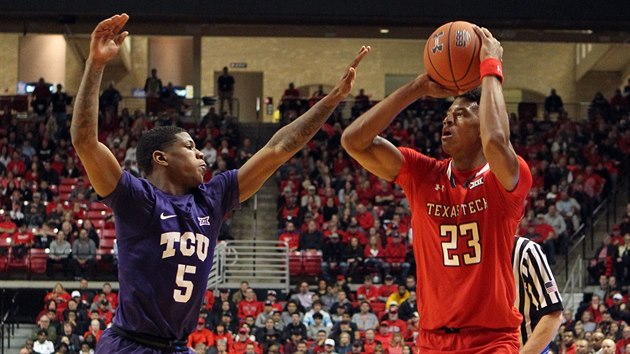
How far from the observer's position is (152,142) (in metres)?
5.73

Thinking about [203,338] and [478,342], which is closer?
[478,342]

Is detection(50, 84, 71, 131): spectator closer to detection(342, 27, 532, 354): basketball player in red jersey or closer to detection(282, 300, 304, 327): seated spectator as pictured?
detection(282, 300, 304, 327): seated spectator

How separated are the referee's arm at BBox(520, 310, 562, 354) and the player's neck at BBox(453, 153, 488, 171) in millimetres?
1009

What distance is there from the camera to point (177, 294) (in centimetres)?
546

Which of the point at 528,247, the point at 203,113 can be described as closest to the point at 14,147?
the point at 203,113

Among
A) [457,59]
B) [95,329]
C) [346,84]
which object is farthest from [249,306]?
[457,59]

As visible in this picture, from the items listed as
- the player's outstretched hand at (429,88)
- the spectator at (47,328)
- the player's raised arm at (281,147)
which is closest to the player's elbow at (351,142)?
the player's raised arm at (281,147)

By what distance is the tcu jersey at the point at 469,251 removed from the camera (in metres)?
5.65

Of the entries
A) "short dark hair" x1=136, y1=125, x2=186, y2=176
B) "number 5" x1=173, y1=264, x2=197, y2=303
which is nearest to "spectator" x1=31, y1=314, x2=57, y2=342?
"short dark hair" x1=136, y1=125, x2=186, y2=176

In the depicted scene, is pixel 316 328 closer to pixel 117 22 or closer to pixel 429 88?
pixel 429 88

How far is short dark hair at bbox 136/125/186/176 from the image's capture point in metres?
5.71

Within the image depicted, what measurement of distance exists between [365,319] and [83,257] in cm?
633

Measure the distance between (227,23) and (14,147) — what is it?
689 cm

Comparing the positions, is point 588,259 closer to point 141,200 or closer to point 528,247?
point 528,247
